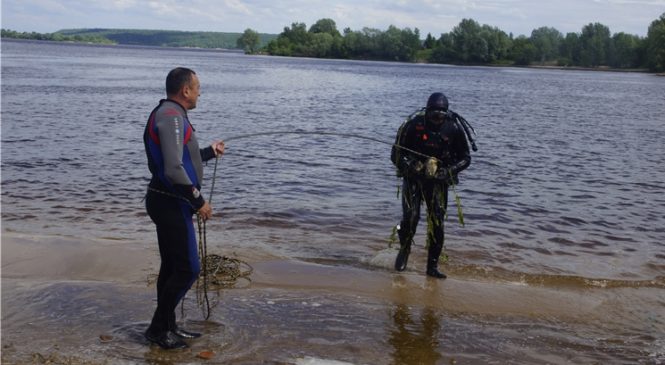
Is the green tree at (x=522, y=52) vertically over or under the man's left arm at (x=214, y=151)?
over

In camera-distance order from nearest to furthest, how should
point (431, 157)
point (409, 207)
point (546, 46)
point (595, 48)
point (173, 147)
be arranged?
1. point (173, 147)
2. point (431, 157)
3. point (409, 207)
4. point (595, 48)
5. point (546, 46)

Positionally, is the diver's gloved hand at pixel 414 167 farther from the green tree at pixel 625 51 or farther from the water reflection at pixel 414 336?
the green tree at pixel 625 51

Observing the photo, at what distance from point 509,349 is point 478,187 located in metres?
9.54

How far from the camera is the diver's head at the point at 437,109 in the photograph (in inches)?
291

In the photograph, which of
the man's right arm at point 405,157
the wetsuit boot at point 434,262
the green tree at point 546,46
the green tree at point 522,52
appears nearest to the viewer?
the man's right arm at point 405,157

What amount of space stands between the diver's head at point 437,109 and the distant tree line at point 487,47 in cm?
13876

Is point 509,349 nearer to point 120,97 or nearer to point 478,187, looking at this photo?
point 478,187

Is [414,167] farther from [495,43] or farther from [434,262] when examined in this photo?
[495,43]

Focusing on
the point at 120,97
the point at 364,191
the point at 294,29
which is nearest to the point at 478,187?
the point at 364,191

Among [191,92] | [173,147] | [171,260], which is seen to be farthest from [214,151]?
[171,260]

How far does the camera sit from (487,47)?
150m

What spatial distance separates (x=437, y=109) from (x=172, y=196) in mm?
3330

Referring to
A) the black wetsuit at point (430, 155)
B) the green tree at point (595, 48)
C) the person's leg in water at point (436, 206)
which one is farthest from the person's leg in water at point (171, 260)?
the green tree at point (595, 48)

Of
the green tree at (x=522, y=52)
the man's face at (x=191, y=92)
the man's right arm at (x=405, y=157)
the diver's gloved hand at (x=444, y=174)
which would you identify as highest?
the green tree at (x=522, y=52)
